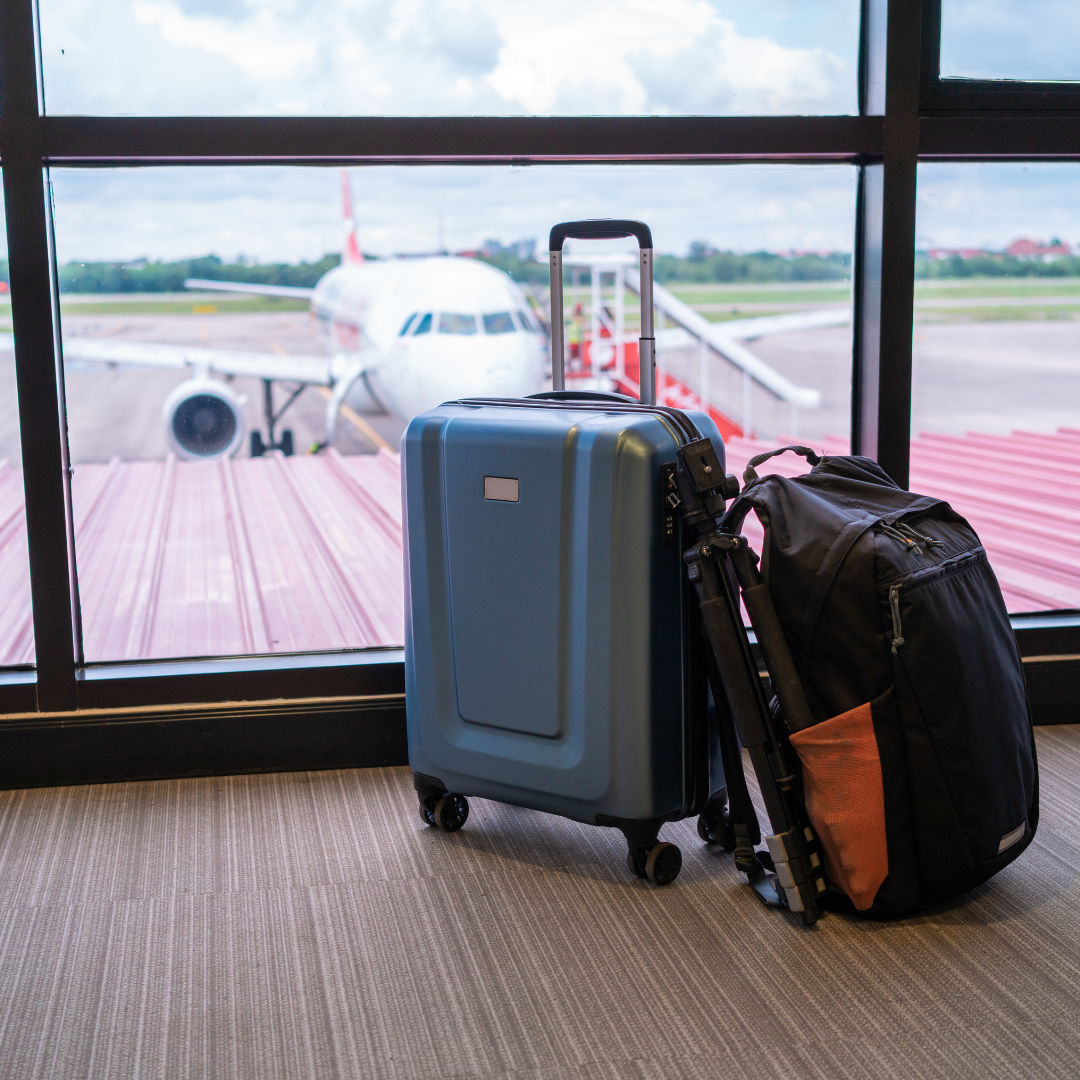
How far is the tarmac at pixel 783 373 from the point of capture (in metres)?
1.96

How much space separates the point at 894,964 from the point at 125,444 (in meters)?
5.79

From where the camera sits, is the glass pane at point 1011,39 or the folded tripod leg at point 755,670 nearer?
the folded tripod leg at point 755,670

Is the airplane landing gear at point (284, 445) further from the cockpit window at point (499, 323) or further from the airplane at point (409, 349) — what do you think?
the cockpit window at point (499, 323)

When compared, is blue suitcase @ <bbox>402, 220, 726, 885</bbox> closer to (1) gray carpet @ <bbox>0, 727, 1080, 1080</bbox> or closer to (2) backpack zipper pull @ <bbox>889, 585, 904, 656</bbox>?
(1) gray carpet @ <bbox>0, 727, 1080, 1080</bbox>

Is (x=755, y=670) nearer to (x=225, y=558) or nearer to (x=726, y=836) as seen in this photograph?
(x=726, y=836)

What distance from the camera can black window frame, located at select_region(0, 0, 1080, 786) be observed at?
1660 millimetres

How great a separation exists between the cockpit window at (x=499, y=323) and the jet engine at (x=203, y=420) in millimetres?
1617

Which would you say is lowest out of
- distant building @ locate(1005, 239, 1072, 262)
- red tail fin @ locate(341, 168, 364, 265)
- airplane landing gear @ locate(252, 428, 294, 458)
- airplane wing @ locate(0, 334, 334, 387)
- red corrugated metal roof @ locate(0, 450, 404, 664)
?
red corrugated metal roof @ locate(0, 450, 404, 664)

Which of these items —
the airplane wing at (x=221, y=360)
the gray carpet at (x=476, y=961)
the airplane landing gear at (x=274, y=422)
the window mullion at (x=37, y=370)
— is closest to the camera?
the gray carpet at (x=476, y=961)

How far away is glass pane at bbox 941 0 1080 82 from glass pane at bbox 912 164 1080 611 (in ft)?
0.56

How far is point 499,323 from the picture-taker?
18.4ft

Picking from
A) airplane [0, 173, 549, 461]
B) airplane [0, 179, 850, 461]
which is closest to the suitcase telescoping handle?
airplane [0, 179, 850, 461]

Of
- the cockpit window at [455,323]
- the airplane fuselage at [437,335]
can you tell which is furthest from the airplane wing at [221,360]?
the cockpit window at [455,323]

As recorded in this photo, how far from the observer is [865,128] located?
1780 millimetres
